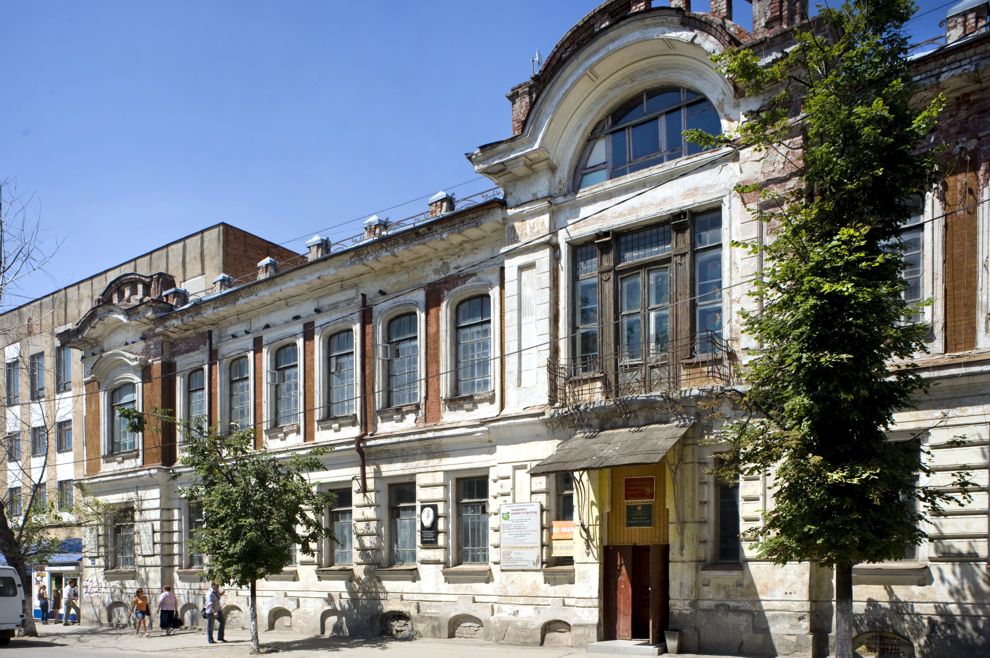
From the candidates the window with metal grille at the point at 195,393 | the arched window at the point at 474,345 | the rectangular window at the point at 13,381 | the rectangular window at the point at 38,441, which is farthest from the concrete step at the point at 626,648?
the rectangular window at the point at 13,381

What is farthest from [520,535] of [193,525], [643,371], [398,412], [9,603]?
[9,603]

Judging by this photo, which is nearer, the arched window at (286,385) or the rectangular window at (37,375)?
the arched window at (286,385)

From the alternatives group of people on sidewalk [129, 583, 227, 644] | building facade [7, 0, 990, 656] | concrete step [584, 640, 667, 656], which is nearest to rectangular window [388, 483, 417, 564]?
building facade [7, 0, 990, 656]

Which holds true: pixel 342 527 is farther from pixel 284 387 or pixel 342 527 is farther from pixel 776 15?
pixel 776 15

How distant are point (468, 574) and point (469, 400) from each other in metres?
3.72

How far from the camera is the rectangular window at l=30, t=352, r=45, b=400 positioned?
3962 centimetres

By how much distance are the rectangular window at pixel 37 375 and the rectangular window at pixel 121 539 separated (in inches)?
442

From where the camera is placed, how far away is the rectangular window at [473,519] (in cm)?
2059

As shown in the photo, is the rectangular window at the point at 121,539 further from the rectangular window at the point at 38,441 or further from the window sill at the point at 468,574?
the window sill at the point at 468,574

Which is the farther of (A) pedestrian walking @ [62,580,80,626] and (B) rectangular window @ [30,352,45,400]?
(B) rectangular window @ [30,352,45,400]

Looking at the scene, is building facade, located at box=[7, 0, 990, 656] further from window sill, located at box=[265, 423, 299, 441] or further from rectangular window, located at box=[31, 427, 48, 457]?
rectangular window, located at box=[31, 427, 48, 457]

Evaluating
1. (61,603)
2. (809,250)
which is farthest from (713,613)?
(61,603)

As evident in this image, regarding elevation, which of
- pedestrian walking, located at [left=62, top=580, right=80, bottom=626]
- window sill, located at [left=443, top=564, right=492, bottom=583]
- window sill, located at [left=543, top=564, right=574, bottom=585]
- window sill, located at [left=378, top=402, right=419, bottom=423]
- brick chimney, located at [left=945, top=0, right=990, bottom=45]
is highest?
brick chimney, located at [left=945, top=0, right=990, bottom=45]

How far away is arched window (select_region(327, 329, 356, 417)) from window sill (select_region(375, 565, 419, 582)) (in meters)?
4.03
